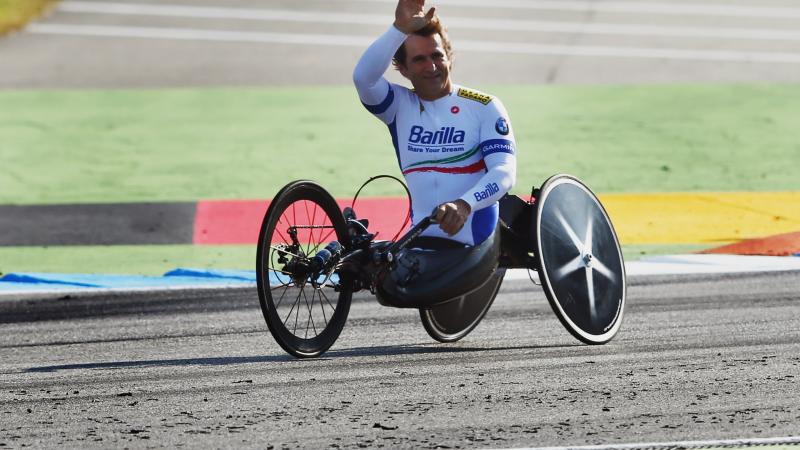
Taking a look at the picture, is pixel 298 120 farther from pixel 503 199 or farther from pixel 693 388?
pixel 693 388

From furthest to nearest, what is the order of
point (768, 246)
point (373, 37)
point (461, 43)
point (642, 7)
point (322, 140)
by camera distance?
1. point (642, 7)
2. point (373, 37)
3. point (461, 43)
4. point (322, 140)
5. point (768, 246)

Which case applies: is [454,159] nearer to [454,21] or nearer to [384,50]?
[384,50]

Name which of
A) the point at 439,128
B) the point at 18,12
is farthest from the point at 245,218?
the point at 18,12

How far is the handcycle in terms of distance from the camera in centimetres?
724

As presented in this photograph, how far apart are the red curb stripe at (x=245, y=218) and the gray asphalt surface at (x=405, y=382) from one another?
320cm

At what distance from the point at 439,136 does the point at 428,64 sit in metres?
0.34

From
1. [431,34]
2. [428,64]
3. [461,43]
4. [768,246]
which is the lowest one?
[768,246]

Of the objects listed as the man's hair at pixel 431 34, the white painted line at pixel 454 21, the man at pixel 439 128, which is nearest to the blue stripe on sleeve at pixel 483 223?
the man at pixel 439 128

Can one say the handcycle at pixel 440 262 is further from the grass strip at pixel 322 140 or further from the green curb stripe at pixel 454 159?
the grass strip at pixel 322 140

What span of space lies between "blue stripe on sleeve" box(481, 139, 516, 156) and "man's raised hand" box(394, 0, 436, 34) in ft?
2.06

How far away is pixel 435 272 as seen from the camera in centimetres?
755

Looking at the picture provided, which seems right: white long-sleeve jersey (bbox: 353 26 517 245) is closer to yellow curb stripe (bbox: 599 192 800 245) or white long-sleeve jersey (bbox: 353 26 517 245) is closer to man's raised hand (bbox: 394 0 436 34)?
man's raised hand (bbox: 394 0 436 34)

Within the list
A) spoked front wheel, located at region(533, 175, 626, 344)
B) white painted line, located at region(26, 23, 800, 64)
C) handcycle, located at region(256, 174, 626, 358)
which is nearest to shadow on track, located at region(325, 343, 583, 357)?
handcycle, located at region(256, 174, 626, 358)

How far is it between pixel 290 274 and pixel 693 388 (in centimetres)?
179
